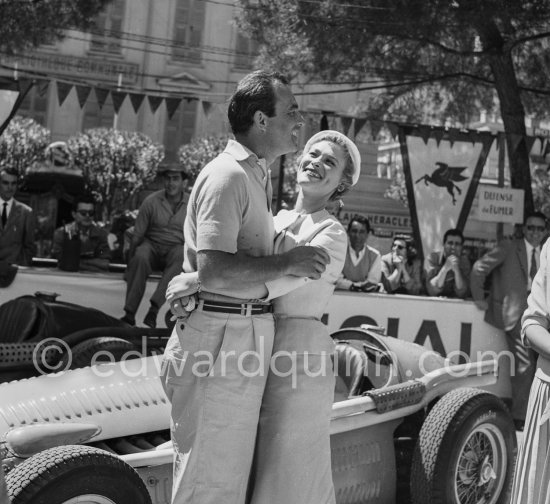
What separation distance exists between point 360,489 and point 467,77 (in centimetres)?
993

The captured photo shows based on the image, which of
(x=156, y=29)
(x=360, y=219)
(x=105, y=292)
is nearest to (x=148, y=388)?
(x=105, y=292)

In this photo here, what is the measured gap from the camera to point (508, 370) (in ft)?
26.0

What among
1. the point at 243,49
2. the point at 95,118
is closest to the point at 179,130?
the point at 95,118

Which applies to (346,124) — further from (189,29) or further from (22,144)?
(189,29)

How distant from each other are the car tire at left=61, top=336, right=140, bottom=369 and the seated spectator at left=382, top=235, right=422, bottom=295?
3.91m

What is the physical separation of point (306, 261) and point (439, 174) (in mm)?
7981

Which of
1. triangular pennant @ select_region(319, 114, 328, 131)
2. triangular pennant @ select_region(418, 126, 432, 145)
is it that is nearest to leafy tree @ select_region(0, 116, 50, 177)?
triangular pennant @ select_region(319, 114, 328, 131)

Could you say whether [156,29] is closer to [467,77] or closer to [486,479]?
[467,77]

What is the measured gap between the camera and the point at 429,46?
12.4 meters

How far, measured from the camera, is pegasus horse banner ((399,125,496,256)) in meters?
10.2

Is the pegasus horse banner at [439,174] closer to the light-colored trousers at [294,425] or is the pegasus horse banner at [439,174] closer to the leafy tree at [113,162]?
the light-colored trousers at [294,425]

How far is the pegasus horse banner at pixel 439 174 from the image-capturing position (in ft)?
33.6

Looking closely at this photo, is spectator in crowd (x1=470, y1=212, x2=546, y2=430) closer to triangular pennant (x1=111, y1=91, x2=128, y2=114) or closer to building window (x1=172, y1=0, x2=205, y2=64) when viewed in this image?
triangular pennant (x1=111, y1=91, x2=128, y2=114)

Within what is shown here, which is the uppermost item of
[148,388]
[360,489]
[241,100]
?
[241,100]
